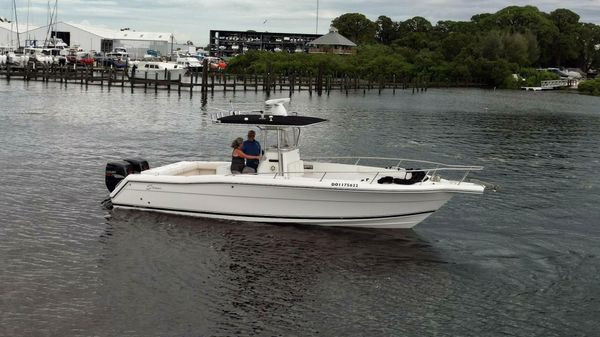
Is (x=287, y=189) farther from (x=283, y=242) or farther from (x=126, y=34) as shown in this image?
(x=126, y=34)

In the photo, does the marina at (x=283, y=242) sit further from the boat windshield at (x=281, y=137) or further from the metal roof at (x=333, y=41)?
the metal roof at (x=333, y=41)

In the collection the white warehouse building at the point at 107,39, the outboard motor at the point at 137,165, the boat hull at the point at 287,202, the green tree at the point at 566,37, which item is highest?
the green tree at the point at 566,37

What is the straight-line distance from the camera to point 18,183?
25.9m

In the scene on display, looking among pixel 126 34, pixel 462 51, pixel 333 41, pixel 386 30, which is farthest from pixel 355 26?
pixel 126 34

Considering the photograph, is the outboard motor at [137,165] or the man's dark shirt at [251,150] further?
the outboard motor at [137,165]

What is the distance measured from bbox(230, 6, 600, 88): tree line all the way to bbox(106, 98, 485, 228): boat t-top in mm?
80519

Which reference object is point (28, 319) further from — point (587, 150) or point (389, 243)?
point (587, 150)

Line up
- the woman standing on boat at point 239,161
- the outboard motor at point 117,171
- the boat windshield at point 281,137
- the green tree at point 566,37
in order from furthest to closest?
the green tree at point 566,37 < the outboard motor at point 117,171 < the boat windshield at point 281,137 < the woman standing on boat at point 239,161

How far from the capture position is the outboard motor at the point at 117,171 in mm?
21328

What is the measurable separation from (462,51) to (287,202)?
420 ft

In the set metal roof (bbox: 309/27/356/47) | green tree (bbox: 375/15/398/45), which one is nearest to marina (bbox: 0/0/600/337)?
metal roof (bbox: 309/27/356/47)

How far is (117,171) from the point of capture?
21.4 metres

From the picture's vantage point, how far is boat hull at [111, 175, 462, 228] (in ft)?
64.5

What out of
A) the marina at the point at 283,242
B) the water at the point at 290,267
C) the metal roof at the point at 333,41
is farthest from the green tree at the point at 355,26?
the water at the point at 290,267
